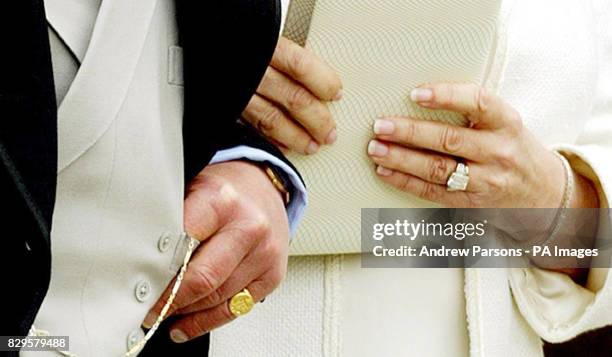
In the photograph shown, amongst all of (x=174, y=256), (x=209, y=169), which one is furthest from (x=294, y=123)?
(x=174, y=256)

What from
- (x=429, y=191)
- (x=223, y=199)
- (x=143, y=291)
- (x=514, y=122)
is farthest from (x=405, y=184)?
(x=143, y=291)

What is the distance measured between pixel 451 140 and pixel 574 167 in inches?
9.4

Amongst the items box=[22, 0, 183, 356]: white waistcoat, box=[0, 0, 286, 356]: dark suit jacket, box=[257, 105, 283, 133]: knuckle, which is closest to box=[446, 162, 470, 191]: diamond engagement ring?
box=[257, 105, 283, 133]: knuckle

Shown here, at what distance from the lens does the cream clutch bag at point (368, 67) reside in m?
0.96

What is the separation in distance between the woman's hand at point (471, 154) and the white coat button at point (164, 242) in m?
0.39

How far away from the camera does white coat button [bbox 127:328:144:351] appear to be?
66 cm

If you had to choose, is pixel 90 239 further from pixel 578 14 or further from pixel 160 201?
pixel 578 14

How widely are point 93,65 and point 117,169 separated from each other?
0.23ft

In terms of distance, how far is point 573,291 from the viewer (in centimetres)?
121

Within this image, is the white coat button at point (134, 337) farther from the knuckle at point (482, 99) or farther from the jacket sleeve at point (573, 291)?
the jacket sleeve at point (573, 291)

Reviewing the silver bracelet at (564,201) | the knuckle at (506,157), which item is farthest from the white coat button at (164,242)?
the silver bracelet at (564,201)

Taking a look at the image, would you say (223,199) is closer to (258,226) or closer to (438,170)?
(258,226)

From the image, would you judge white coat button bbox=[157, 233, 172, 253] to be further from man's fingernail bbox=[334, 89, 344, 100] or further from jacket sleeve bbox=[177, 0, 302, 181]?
man's fingernail bbox=[334, 89, 344, 100]

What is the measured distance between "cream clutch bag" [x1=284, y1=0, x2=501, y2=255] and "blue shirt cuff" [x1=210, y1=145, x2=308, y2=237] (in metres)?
0.14
